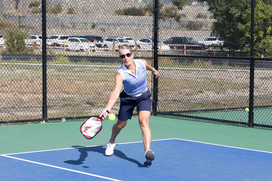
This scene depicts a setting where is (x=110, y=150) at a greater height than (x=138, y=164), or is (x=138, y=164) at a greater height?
(x=110, y=150)

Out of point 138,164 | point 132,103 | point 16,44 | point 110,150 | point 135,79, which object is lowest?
point 138,164

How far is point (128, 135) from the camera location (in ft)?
37.2

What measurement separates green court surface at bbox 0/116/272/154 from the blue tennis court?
0.50m

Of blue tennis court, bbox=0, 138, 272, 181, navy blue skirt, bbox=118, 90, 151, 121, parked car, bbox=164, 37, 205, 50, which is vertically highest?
parked car, bbox=164, 37, 205, 50

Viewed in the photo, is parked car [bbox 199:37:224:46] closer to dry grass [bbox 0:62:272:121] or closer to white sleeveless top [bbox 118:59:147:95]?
dry grass [bbox 0:62:272:121]

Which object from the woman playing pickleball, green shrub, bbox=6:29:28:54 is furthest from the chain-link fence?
the woman playing pickleball

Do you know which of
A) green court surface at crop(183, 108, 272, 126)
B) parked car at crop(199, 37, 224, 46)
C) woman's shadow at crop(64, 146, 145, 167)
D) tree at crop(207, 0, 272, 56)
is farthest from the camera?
parked car at crop(199, 37, 224, 46)

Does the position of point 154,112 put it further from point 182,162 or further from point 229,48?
point 182,162

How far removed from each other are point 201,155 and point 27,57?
25790 mm

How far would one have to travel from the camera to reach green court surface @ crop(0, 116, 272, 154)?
10.2m

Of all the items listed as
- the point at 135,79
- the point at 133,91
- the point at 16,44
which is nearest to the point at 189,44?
the point at 16,44

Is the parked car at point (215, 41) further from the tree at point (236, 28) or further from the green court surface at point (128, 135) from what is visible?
the green court surface at point (128, 135)

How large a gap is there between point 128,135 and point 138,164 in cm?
283

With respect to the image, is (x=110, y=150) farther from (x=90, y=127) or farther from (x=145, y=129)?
(x=90, y=127)
